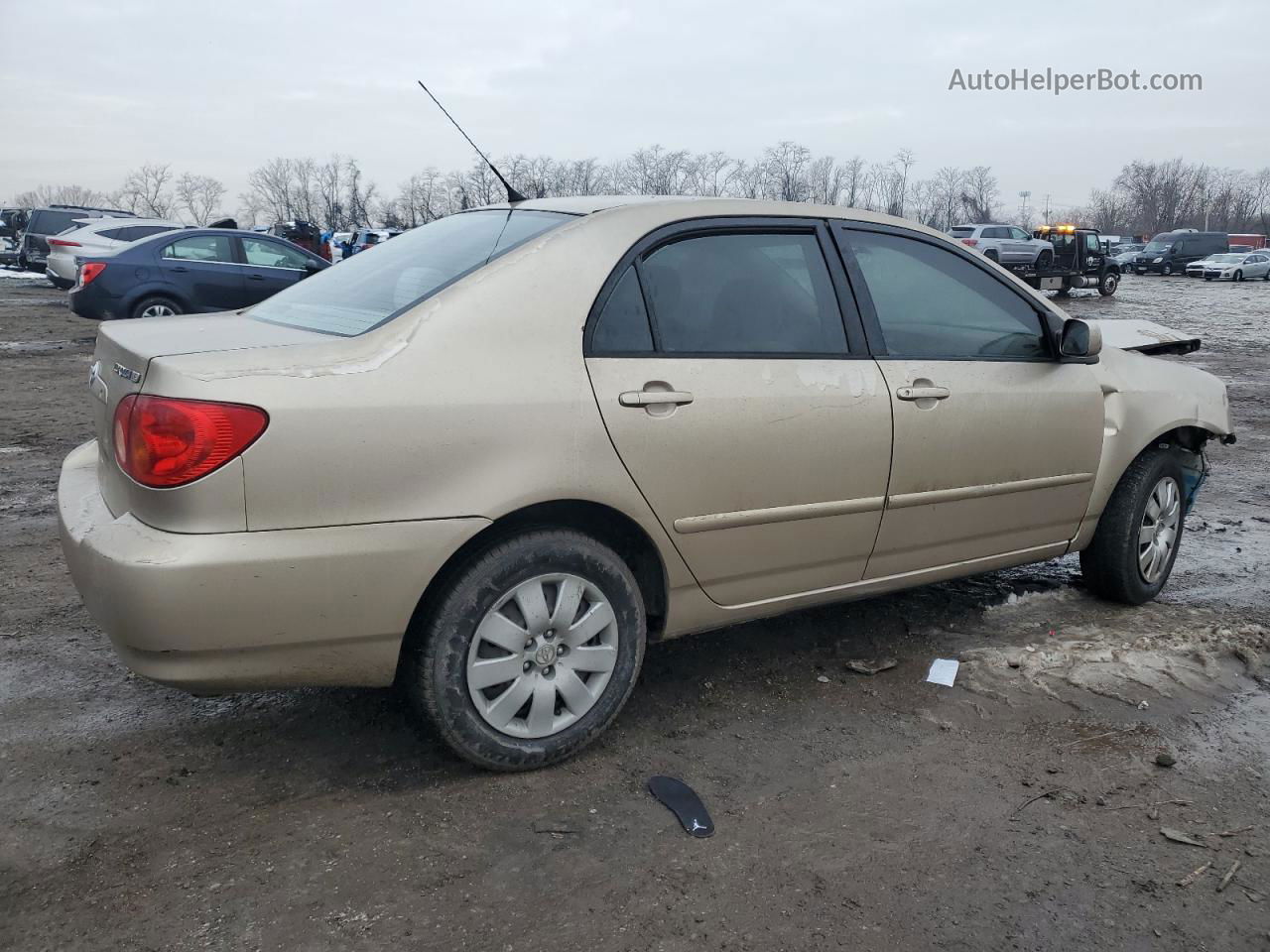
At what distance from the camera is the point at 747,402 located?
10.5ft

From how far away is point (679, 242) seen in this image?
10.8 ft

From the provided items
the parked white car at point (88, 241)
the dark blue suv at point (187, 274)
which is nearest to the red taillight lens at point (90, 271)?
the dark blue suv at point (187, 274)

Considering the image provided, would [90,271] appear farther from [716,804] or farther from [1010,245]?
[1010,245]

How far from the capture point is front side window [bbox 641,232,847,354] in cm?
319

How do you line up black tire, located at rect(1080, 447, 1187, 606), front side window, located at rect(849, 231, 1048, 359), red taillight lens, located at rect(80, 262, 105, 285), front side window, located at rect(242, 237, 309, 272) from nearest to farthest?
front side window, located at rect(849, 231, 1048, 359)
black tire, located at rect(1080, 447, 1187, 606)
red taillight lens, located at rect(80, 262, 105, 285)
front side window, located at rect(242, 237, 309, 272)

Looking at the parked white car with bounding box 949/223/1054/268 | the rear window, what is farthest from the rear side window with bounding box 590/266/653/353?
the parked white car with bounding box 949/223/1054/268

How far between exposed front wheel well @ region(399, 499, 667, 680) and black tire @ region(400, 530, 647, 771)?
0.02m

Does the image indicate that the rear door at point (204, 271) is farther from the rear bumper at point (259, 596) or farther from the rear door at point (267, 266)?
the rear bumper at point (259, 596)

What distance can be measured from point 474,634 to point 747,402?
1.05 m

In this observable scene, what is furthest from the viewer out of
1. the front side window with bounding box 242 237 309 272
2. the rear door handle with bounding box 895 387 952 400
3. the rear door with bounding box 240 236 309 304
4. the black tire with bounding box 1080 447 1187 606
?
the front side window with bounding box 242 237 309 272

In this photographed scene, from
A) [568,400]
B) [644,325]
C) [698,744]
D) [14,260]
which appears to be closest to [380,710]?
[698,744]

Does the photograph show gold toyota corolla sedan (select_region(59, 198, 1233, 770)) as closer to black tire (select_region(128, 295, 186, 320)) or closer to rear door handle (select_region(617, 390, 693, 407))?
rear door handle (select_region(617, 390, 693, 407))

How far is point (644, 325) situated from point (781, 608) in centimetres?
104

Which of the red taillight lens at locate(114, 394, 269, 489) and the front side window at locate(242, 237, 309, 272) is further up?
the front side window at locate(242, 237, 309, 272)
